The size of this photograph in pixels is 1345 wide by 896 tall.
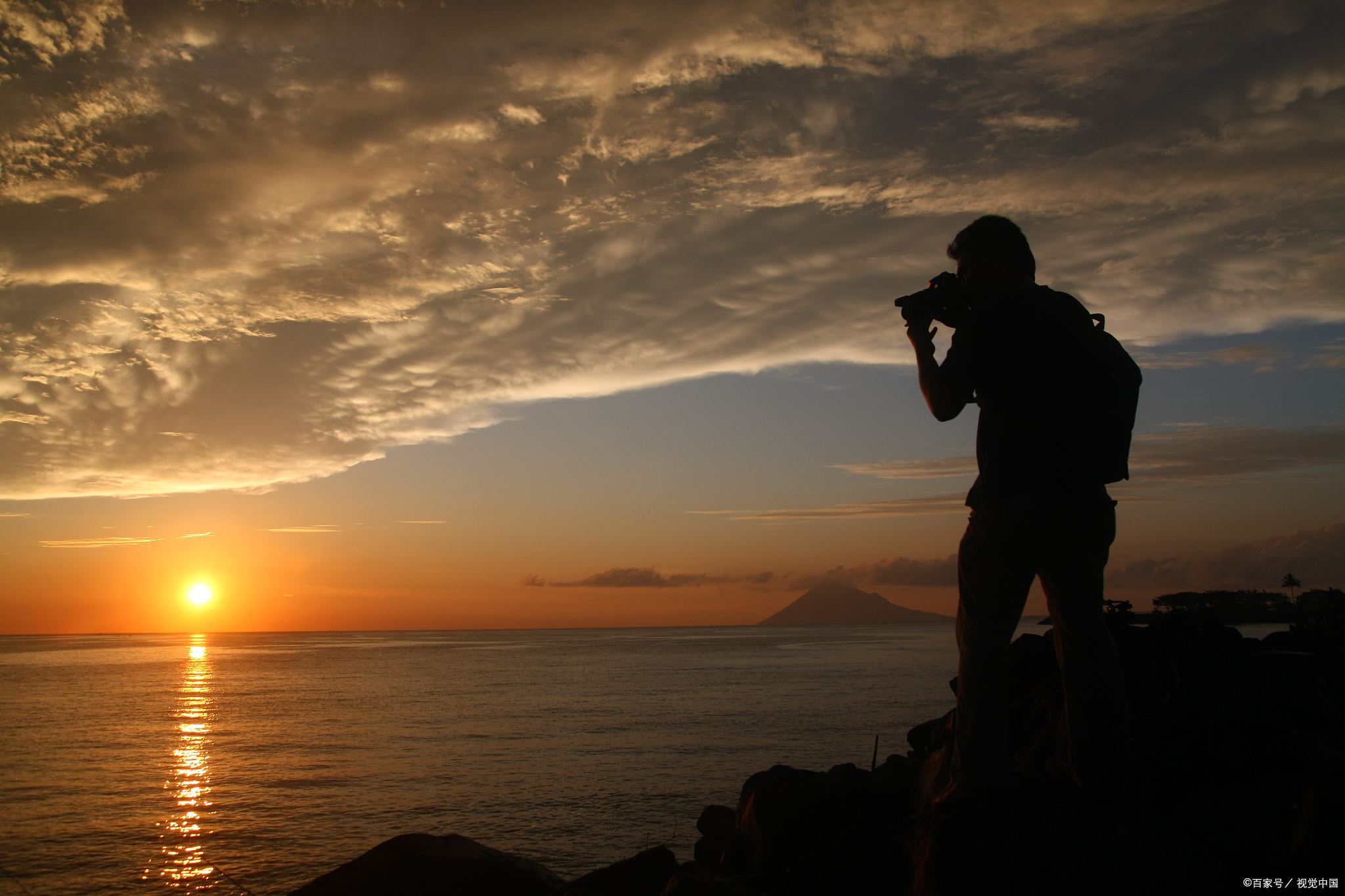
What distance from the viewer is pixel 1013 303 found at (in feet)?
11.5

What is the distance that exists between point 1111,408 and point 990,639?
3.74ft

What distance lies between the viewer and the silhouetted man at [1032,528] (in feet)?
11.0

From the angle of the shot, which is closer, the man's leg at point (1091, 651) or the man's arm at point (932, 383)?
the man's leg at point (1091, 651)

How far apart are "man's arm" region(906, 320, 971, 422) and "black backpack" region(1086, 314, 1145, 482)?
53cm

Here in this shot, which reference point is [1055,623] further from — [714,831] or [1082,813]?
[714,831]

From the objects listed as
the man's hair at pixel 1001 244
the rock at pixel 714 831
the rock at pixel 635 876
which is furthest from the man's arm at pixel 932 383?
the rock at pixel 714 831

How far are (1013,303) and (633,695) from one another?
3411 centimetres

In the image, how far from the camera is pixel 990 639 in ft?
11.2

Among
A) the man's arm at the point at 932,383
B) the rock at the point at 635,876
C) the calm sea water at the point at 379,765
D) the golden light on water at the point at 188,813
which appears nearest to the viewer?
the man's arm at the point at 932,383

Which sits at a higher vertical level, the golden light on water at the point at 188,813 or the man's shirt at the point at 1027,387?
the man's shirt at the point at 1027,387

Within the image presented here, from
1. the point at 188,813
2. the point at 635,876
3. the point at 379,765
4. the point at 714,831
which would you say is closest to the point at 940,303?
the point at 635,876

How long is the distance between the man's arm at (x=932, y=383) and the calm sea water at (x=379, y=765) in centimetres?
916

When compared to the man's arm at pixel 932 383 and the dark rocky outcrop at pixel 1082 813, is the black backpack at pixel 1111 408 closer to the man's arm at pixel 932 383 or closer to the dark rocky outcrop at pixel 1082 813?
the man's arm at pixel 932 383

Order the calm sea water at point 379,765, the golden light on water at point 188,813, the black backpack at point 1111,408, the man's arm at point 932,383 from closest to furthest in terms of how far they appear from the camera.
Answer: the black backpack at point 1111,408
the man's arm at point 932,383
the golden light on water at point 188,813
the calm sea water at point 379,765
